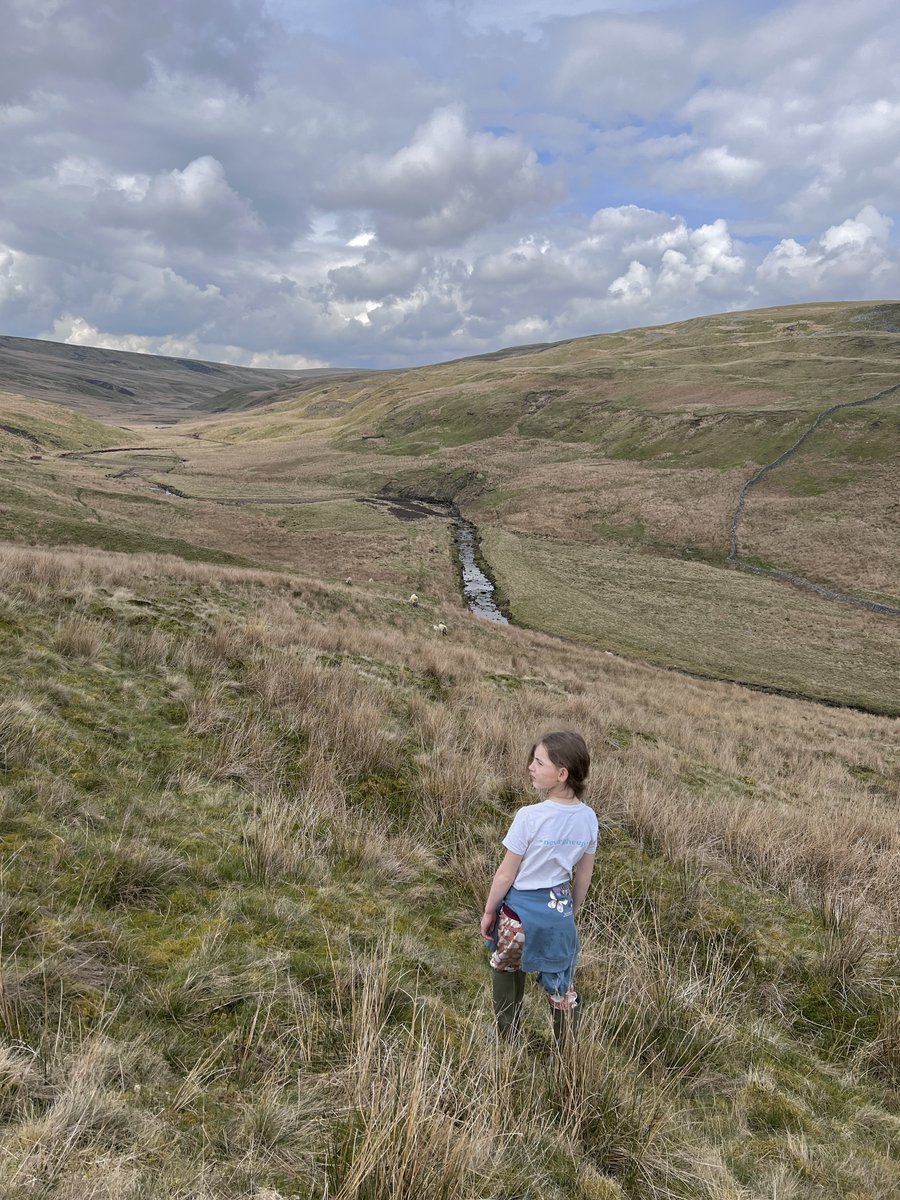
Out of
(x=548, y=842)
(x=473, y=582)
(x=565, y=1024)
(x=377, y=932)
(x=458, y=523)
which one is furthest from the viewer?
(x=458, y=523)

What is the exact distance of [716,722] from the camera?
17656 mm

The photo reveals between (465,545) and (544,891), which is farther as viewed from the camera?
(465,545)

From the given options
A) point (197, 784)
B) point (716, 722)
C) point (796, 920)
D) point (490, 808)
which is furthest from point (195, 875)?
point (716, 722)

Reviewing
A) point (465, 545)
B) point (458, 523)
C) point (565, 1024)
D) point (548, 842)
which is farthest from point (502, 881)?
point (458, 523)

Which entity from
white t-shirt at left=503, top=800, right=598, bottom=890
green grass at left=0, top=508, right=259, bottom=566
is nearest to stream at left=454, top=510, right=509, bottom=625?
green grass at left=0, top=508, right=259, bottom=566

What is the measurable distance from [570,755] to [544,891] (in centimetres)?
85

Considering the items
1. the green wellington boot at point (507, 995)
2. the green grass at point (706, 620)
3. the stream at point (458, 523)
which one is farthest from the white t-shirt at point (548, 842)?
the stream at point (458, 523)

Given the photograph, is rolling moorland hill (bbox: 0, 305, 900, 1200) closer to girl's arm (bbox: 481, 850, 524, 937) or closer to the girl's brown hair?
girl's arm (bbox: 481, 850, 524, 937)

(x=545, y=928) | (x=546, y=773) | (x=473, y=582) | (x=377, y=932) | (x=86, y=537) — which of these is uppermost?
(x=546, y=773)

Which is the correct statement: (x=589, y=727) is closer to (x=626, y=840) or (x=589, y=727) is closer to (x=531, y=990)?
(x=626, y=840)

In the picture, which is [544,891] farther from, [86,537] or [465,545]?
[465,545]

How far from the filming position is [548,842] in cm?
363

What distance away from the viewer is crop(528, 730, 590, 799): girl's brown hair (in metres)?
3.64

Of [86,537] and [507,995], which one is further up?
[86,537]
